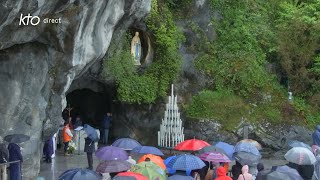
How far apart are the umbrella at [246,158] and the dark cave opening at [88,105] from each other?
1688 cm

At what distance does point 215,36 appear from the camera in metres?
26.0

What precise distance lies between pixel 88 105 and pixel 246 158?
18779 mm

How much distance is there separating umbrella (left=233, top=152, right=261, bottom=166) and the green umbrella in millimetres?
1951

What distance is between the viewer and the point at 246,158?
11.7m

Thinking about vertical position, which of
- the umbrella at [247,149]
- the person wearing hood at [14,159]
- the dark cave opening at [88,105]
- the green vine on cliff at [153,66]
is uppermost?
the green vine on cliff at [153,66]

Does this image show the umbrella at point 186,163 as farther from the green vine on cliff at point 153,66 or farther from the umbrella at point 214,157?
the green vine on cliff at point 153,66

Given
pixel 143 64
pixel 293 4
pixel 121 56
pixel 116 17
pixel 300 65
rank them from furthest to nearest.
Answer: pixel 293 4
pixel 300 65
pixel 143 64
pixel 121 56
pixel 116 17

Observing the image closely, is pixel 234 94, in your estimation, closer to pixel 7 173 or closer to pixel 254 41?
pixel 254 41

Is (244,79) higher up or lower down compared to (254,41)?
lower down

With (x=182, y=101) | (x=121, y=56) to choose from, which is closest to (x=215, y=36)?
(x=182, y=101)

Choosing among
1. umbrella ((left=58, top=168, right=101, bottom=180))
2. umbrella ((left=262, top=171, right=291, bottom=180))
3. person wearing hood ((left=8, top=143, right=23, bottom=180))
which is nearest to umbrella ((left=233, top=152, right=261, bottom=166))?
umbrella ((left=262, top=171, right=291, bottom=180))

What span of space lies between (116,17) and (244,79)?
9158 millimetres

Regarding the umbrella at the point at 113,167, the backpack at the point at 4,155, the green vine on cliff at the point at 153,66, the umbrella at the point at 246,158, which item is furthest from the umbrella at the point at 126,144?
the green vine on cliff at the point at 153,66

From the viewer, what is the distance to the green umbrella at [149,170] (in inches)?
408
